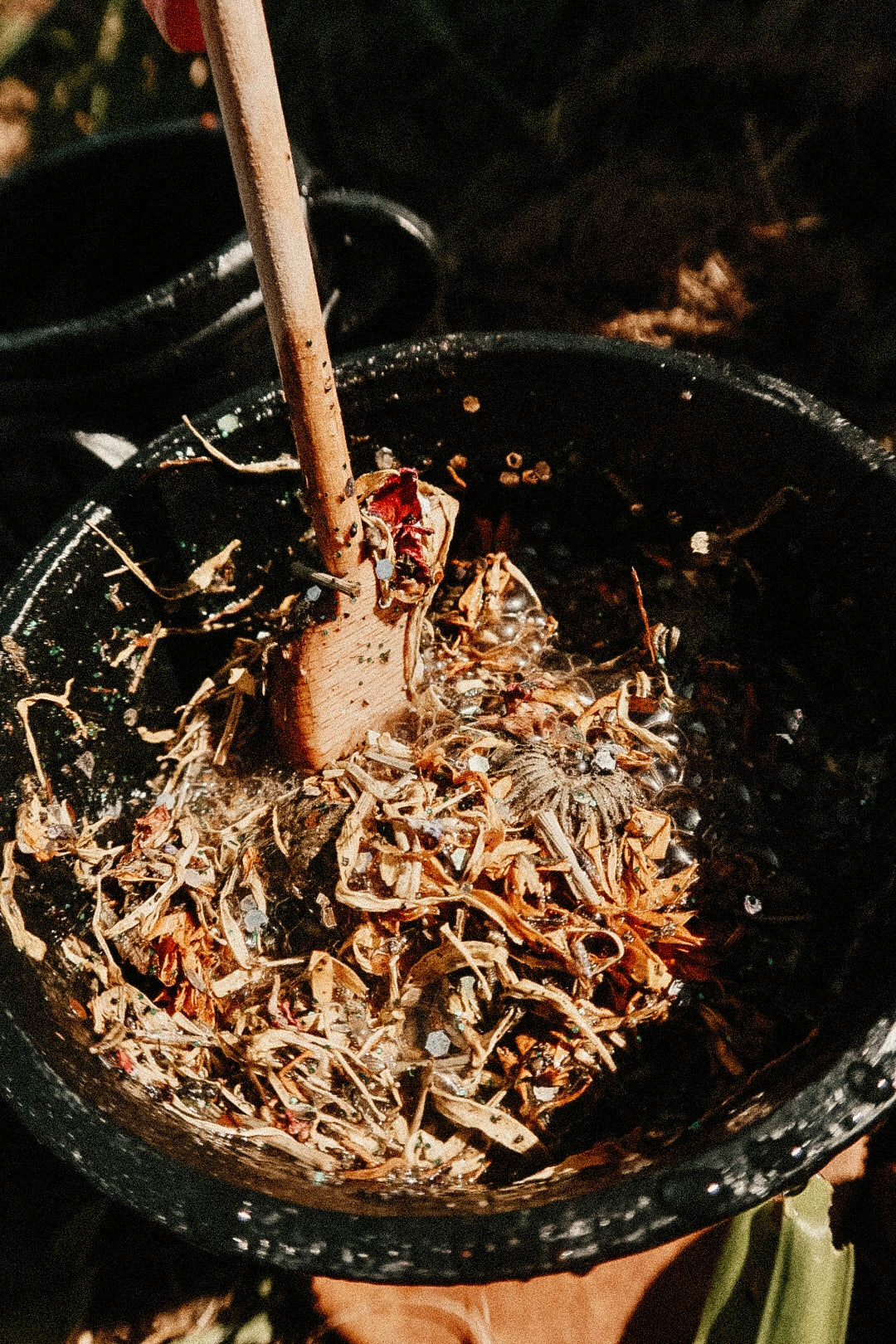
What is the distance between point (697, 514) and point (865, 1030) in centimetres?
49

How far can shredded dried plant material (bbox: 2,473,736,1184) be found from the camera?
2.37ft

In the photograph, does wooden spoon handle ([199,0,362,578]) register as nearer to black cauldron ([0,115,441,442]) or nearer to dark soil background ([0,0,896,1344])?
black cauldron ([0,115,441,442])

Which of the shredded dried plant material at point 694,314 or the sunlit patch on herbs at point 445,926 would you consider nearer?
the sunlit patch on herbs at point 445,926

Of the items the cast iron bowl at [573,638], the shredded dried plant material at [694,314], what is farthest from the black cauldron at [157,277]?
the shredded dried plant material at [694,314]

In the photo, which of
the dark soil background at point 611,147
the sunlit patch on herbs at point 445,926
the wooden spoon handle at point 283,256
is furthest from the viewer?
the dark soil background at point 611,147

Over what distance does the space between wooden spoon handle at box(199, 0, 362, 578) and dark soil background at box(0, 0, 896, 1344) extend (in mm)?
739

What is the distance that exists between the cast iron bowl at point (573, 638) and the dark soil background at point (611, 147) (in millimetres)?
383

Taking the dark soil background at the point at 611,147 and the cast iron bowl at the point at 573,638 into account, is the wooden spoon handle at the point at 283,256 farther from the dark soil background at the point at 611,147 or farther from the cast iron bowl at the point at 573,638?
the dark soil background at the point at 611,147

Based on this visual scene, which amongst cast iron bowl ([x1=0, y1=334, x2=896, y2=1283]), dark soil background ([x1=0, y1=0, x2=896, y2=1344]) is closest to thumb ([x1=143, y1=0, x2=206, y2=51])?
cast iron bowl ([x1=0, y1=334, x2=896, y2=1283])

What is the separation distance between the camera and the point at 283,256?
60 cm

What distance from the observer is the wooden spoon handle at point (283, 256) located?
0.52 m

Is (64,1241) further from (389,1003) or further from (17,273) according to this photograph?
(17,273)

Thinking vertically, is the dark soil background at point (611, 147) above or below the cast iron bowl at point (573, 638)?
above

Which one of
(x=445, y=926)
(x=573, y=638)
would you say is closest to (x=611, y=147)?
(x=573, y=638)
